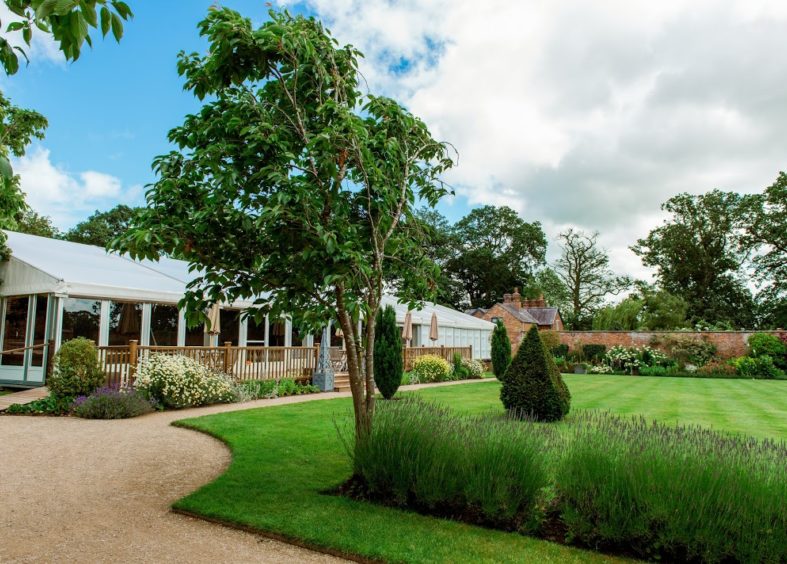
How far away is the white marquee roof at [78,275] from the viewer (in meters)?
11.8

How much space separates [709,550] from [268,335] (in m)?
14.3

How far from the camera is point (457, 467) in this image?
4.37 metres

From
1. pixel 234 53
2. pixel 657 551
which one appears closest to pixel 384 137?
pixel 234 53

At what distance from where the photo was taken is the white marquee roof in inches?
464

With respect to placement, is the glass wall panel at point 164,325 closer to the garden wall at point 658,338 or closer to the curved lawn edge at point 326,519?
the curved lawn edge at point 326,519

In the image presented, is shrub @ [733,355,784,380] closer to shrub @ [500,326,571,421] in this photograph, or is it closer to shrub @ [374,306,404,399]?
shrub @ [500,326,571,421]

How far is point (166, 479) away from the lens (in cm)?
561

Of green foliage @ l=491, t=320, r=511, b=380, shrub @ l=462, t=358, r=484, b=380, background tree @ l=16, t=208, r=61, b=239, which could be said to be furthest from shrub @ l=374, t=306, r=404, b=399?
background tree @ l=16, t=208, r=61, b=239

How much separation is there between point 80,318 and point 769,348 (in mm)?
26348

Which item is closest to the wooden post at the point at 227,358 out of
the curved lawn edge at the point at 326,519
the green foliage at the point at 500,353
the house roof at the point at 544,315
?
the curved lawn edge at the point at 326,519

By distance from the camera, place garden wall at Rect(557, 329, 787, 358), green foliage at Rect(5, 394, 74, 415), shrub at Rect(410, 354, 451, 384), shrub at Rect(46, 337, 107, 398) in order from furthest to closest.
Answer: garden wall at Rect(557, 329, 787, 358)
shrub at Rect(410, 354, 451, 384)
shrub at Rect(46, 337, 107, 398)
green foliage at Rect(5, 394, 74, 415)

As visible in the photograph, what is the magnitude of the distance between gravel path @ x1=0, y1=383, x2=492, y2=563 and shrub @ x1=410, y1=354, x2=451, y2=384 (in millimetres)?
10611

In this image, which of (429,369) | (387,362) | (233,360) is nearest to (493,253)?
(429,369)

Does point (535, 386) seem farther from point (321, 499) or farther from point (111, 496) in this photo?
point (111, 496)
